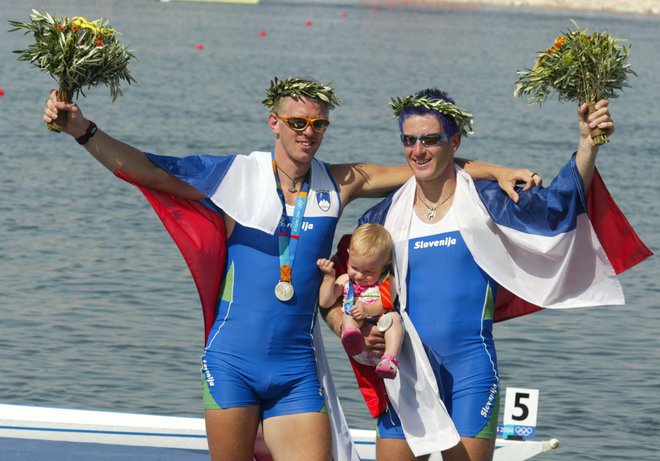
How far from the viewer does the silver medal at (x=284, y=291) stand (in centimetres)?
494

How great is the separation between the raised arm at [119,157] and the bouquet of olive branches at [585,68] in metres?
1.58

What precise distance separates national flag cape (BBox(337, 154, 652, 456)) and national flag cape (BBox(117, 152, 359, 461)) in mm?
237

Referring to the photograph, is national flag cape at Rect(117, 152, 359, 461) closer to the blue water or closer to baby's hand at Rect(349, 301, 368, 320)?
baby's hand at Rect(349, 301, 368, 320)

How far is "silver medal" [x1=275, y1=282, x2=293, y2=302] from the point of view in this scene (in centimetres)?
494

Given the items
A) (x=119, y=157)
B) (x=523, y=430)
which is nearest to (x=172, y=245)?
(x=523, y=430)

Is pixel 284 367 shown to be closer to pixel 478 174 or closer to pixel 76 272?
pixel 478 174

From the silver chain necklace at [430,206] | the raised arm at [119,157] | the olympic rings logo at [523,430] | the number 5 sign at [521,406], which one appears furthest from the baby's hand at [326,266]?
the olympic rings logo at [523,430]

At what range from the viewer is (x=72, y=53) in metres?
4.86

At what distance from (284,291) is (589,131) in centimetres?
140

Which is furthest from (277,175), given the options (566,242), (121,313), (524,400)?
(121,313)

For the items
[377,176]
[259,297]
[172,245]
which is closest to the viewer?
[259,297]

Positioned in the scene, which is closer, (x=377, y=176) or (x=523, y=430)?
(x=377, y=176)

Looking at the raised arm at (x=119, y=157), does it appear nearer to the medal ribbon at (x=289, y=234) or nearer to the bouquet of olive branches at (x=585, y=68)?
the medal ribbon at (x=289, y=234)

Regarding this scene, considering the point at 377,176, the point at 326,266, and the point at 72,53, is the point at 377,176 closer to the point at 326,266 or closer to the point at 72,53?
the point at 326,266
